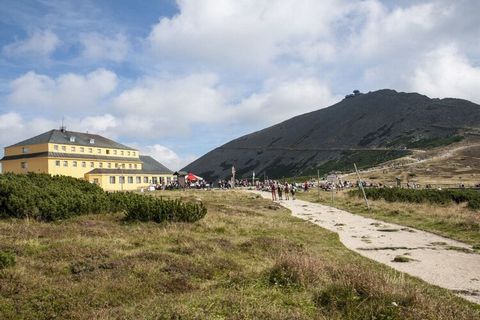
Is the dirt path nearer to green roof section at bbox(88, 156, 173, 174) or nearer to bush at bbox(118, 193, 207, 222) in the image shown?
bush at bbox(118, 193, 207, 222)

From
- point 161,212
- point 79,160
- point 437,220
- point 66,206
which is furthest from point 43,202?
point 79,160

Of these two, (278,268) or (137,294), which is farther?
(278,268)

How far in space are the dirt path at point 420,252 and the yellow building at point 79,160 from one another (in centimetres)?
5445

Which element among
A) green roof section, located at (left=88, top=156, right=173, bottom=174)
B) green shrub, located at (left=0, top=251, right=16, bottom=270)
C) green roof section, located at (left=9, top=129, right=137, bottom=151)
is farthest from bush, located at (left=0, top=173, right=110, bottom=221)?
green roof section, located at (left=9, top=129, right=137, bottom=151)

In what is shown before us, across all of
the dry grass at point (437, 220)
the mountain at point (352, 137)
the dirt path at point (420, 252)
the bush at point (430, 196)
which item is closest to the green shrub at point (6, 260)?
the dirt path at point (420, 252)

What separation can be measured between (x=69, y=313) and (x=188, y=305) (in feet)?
6.62

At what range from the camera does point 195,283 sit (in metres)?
9.43

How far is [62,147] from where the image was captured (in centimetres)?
7025

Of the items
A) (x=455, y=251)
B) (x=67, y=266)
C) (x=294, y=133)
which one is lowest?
(x=455, y=251)

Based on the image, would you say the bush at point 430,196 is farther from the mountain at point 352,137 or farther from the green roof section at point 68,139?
the mountain at point 352,137

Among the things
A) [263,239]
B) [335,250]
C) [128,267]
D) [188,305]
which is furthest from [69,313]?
[335,250]

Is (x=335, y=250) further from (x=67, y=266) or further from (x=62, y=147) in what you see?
(x=62, y=147)

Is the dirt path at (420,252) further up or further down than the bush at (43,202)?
further down

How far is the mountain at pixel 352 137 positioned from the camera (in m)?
130
